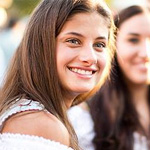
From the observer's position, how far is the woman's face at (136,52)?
4.51 metres

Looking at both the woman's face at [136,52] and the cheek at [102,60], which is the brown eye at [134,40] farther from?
the cheek at [102,60]

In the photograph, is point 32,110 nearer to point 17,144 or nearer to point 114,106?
point 17,144

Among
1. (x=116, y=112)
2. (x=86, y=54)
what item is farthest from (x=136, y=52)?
(x=86, y=54)

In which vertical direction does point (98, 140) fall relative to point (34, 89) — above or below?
below

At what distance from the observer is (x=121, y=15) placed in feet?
15.1

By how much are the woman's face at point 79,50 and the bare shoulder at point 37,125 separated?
30 cm

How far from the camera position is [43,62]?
2734 millimetres

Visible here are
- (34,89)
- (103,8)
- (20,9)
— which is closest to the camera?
(34,89)

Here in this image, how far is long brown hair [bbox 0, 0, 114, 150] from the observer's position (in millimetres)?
2709

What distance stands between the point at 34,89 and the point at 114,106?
1.84 metres

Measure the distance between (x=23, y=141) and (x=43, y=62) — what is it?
0.43 metres

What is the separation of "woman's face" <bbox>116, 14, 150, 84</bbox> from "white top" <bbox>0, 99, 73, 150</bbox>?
2022 mm

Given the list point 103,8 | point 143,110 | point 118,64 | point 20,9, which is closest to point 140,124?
point 143,110

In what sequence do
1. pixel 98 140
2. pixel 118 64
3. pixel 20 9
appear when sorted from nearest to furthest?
pixel 98 140 → pixel 118 64 → pixel 20 9
